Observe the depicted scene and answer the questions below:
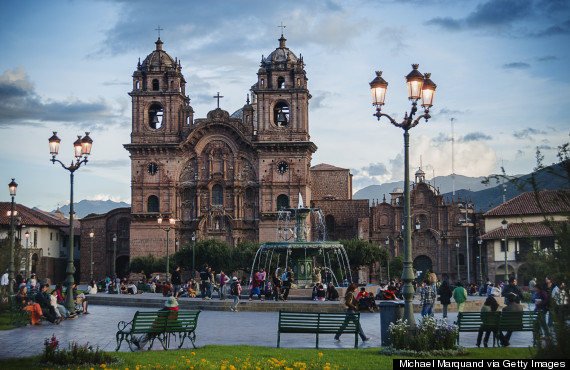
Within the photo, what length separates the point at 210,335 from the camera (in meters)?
18.6

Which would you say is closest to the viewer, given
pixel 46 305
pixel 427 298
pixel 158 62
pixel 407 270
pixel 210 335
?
pixel 407 270

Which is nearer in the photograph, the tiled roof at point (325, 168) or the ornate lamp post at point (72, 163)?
the ornate lamp post at point (72, 163)

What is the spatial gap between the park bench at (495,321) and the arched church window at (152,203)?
45.1 m

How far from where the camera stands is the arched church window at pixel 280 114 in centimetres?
5959

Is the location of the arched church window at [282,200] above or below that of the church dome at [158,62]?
below

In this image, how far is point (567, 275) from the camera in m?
10.8

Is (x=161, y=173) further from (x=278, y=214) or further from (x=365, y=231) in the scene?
(x=365, y=231)

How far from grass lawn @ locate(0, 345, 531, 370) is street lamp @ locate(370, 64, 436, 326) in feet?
4.19

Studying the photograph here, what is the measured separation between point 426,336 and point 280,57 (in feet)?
155

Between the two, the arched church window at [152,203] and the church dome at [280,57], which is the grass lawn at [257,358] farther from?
the church dome at [280,57]

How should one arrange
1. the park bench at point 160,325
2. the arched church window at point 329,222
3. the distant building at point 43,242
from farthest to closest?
the arched church window at point 329,222 → the distant building at point 43,242 → the park bench at point 160,325

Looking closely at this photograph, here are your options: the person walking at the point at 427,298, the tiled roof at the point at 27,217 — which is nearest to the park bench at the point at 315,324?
the person walking at the point at 427,298

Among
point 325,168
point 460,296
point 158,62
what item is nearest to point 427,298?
point 460,296

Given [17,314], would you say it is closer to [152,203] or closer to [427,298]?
[427,298]
